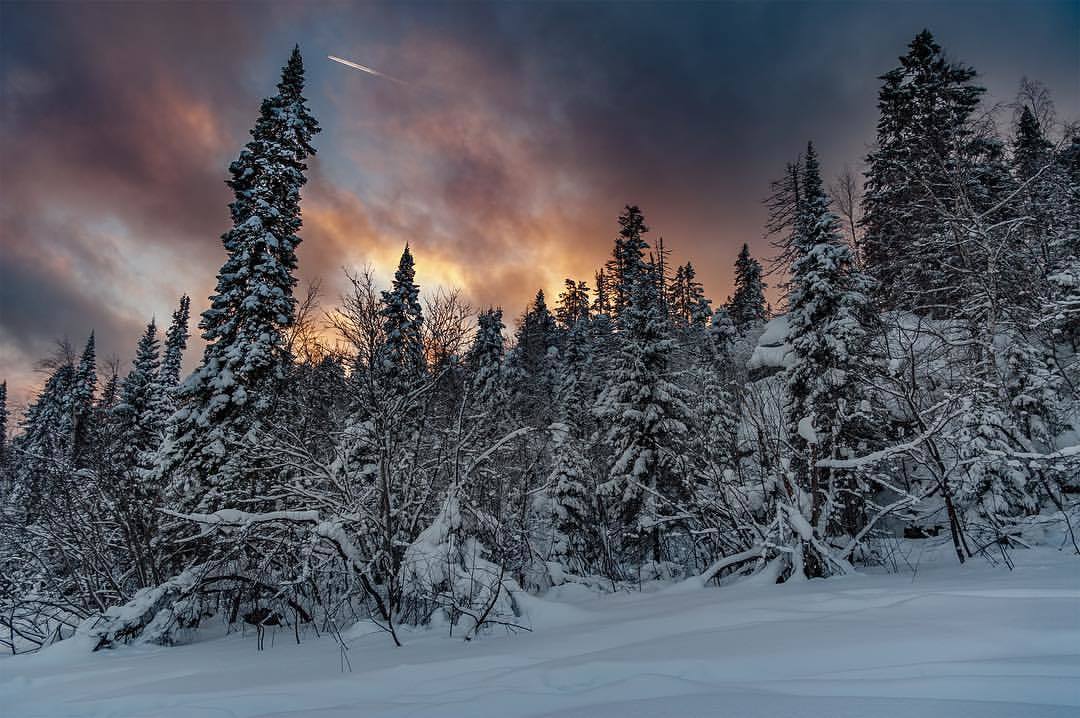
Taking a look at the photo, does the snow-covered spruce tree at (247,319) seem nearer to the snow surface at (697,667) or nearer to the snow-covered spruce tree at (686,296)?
the snow surface at (697,667)

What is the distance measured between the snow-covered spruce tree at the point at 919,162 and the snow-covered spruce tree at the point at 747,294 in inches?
856

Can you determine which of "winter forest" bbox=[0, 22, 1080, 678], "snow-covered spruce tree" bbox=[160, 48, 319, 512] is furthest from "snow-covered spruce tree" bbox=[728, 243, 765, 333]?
"snow-covered spruce tree" bbox=[160, 48, 319, 512]

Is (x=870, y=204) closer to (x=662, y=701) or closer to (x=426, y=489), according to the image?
(x=426, y=489)

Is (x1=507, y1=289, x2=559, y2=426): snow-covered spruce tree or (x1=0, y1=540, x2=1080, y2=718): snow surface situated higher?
(x1=507, y1=289, x2=559, y2=426): snow-covered spruce tree

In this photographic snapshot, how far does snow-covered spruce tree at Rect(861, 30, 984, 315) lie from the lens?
13.3 meters

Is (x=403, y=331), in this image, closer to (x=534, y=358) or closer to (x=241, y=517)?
(x=241, y=517)

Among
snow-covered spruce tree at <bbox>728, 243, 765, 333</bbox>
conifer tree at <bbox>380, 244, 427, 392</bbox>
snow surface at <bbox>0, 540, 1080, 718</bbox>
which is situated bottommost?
snow surface at <bbox>0, 540, 1080, 718</bbox>

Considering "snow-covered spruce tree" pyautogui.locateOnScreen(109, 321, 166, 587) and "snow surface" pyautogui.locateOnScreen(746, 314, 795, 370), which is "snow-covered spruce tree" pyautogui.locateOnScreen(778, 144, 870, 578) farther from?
"snow-covered spruce tree" pyautogui.locateOnScreen(109, 321, 166, 587)

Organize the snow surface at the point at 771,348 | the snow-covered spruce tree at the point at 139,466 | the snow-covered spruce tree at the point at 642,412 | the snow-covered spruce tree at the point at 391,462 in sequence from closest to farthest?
the snow-covered spruce tree at the point at 391,462 → the snow-covered spruce tree at the point at 139,466 → the snow-covered spruce tree at the point at 642,412 → the snow surface at the point at 771,348

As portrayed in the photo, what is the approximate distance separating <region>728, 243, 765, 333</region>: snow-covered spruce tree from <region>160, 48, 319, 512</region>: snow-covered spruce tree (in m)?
41.2

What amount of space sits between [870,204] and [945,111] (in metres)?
9.02

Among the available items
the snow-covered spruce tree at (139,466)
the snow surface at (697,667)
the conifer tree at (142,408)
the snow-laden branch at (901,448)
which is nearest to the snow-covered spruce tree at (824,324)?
the snow-laden branch at (901,448)

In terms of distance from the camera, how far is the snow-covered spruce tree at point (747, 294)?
47719 mm

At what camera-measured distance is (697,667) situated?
2748 millimetres
